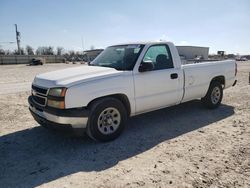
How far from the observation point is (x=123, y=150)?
13.5 ft

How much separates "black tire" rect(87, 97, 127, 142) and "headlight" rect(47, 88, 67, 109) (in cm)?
53

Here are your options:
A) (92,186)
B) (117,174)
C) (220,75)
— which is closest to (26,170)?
(92,186)

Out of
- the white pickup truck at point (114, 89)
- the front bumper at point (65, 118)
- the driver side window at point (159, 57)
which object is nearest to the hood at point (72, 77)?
the white pickup truck at point (114, 89)

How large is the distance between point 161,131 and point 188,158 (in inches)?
50.7

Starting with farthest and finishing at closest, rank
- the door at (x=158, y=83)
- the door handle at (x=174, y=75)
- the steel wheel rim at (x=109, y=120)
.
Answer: the door handle at (x=174, y=75), the door at (x=158, y=83), the steel wheel rim at (x=109, y=120)

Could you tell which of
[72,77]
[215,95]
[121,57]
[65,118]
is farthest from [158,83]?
[215,95]

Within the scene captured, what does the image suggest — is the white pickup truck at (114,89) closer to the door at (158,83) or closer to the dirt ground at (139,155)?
the door at (158,83)

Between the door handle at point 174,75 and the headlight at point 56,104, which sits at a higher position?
the door handle at point 174,75

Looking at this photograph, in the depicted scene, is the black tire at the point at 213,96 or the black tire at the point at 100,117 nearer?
the black tire at the point at 100,117

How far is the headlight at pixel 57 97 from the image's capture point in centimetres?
387

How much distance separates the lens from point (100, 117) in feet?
14.1

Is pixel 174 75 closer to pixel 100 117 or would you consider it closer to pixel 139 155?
pixel 100 117

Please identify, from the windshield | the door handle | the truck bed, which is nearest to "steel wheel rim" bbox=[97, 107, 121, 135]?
the windshield

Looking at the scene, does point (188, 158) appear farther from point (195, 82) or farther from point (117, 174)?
point (195, 82)
